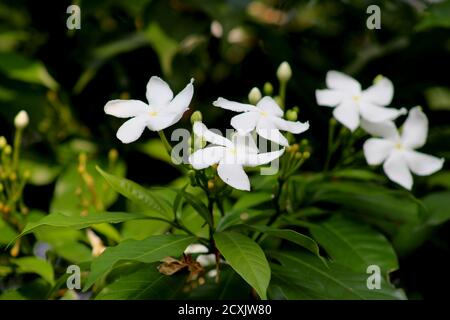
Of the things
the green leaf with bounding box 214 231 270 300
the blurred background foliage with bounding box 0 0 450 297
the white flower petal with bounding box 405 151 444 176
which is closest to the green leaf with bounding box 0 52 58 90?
the blurred background foliage with bounding box 0 0 450 297

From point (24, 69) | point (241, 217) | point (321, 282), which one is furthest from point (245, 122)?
point (24, 69)

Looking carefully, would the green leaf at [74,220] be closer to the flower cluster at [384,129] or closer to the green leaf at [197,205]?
the green leaf at [197,205]

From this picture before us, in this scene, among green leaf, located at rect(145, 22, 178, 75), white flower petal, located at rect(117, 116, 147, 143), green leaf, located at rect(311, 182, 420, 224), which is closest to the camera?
white flower petal, located at rect(117, 116, 147, 143)

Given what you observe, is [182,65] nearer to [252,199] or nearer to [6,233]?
[252,199]

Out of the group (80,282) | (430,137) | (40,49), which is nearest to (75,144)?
(40,49)

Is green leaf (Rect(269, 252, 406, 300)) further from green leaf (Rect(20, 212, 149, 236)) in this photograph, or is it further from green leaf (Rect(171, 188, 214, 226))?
green leaf (Rect(20, 212, 149, 236))
